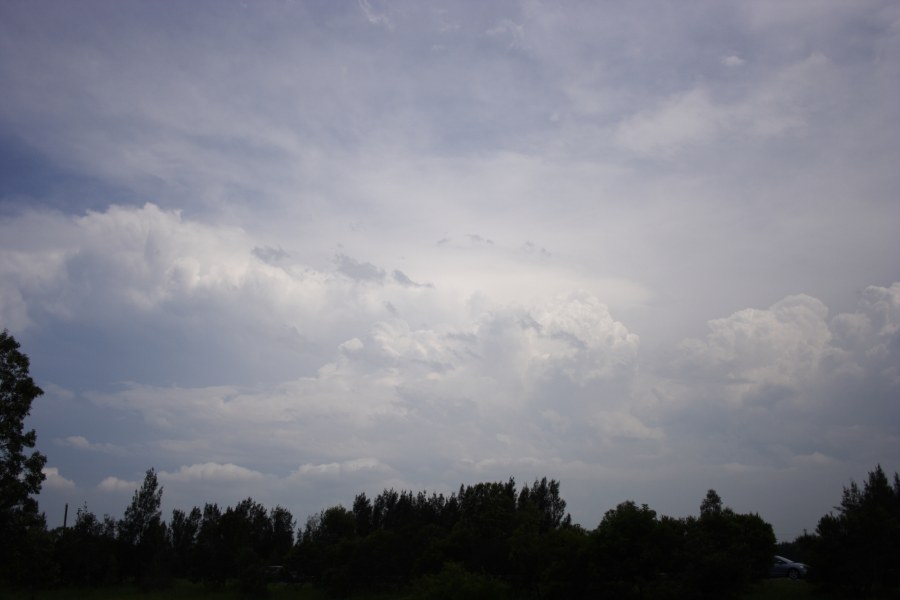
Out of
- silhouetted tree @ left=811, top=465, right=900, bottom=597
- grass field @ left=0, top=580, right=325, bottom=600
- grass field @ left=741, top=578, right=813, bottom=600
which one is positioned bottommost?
grass field @ left=0, top=580, right=325, bottom=600

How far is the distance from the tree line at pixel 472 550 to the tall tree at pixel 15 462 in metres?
0.05

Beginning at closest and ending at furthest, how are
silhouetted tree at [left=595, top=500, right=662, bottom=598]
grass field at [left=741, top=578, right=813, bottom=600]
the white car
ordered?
1. silhouetted tree at [left=595, top=500, right=662, bottom=598]
2. grass field at [left=741, top=578, right=813, bottom=600]
3. the white car

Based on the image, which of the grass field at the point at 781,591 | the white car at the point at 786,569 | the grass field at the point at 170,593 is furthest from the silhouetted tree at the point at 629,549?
the grass field at the point at 170,593

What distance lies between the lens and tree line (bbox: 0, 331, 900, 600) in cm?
3056

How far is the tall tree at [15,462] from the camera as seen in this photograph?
110 ft

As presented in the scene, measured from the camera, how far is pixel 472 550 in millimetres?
47469

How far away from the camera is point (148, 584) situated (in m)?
63.0

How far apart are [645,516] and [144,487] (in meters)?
54.0

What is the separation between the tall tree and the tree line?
5cm

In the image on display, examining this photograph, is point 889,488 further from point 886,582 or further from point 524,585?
point 524,585

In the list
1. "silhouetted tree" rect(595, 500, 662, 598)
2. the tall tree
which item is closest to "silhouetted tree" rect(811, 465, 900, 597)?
"silhouetted tree" rect(595, 500, 662, 598)

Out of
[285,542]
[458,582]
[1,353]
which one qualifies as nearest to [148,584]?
[285,542]

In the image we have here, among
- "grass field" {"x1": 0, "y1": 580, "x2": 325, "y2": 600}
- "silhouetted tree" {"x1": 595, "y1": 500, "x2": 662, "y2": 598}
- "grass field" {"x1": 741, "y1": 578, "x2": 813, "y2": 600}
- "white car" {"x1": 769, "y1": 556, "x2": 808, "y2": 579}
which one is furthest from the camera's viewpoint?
"grass field" {"x1": 0, "y1": 580, "x2": 325, "y2": 600}

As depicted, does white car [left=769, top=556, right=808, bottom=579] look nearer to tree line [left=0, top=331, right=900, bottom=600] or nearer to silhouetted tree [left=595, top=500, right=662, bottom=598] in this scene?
tree line [left=0, top=331, right=900, bottom=600]
